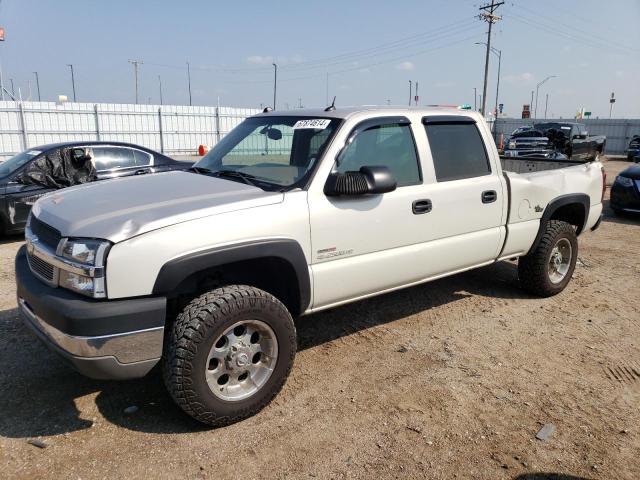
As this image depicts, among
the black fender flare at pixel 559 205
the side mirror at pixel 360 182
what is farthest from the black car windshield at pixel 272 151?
the black fender flare at pixel 559 205

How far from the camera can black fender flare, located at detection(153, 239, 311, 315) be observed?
9.09 ft

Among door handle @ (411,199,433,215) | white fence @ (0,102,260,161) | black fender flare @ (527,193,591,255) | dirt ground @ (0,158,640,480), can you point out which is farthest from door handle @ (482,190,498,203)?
white fence @ (0,102,260,161)

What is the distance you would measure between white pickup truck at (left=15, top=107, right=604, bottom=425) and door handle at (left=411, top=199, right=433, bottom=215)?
0.5 inches

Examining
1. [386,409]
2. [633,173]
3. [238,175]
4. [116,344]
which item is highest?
[238,175]

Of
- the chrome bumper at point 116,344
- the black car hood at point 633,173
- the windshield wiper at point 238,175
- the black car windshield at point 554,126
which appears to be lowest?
the chrome bumper at point 116,344

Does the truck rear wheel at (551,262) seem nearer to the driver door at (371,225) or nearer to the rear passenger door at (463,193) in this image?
the rear passenger door at (463,193)

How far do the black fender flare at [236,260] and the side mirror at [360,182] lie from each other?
1.52 ft

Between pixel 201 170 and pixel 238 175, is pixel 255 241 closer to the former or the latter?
pixel 238 175

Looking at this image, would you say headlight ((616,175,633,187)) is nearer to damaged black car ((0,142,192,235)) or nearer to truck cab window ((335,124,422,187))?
truck cab window ((335,124,422,187))

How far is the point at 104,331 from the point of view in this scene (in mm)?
2633

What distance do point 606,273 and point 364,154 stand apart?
14.1ft

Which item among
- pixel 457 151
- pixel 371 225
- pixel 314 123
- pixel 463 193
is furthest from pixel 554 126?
pixel 371 225

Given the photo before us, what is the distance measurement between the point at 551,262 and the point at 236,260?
3828 mm

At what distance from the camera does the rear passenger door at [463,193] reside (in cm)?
413
